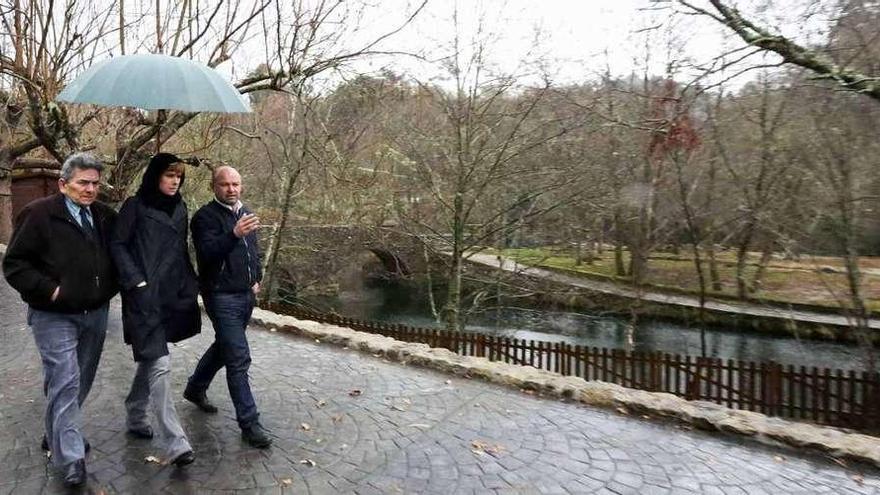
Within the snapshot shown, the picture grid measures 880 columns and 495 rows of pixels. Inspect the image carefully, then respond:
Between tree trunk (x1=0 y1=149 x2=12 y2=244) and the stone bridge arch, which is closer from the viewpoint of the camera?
tree trunk (x1=0 y1=149 x2=12 y2=244)

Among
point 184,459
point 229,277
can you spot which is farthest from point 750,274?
point 184,459

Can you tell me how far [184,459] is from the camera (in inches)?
129

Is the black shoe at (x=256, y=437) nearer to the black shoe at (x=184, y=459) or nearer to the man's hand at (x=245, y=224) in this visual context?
the black shoe at (x=184, y=459)

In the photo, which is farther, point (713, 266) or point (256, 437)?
point (713, 266)

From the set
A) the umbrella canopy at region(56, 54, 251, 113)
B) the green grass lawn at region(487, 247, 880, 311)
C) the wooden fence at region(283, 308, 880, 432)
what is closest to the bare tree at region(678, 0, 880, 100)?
the wooden fence at region(283, 308, 880, 432)

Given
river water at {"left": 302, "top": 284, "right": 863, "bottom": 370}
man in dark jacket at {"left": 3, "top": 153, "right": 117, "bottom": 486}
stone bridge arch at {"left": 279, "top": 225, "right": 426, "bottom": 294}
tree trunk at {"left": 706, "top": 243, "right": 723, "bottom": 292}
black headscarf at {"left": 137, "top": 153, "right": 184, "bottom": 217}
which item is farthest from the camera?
tree trunk at {"left": 706, "top": 243, "right": 723, "bottom": 292}

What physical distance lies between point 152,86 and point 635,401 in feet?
13.0

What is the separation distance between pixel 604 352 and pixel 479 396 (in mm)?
6160

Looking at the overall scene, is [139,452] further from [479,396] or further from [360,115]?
[360,115]

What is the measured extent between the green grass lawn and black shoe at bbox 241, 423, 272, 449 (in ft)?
46.1

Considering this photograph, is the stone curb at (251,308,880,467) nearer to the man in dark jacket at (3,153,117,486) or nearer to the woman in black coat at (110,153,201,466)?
the woman in black coat at (110,153,201,466)

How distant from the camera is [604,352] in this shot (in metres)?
10.4

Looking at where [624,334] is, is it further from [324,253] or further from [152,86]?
[152,86]

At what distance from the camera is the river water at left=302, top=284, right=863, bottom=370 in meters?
16.6
